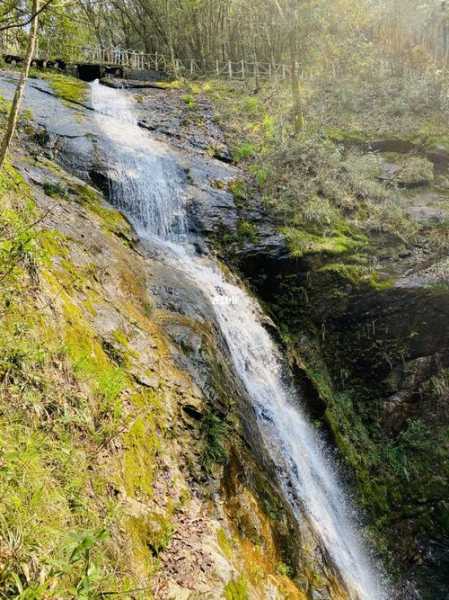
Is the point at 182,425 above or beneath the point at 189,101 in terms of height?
beneath

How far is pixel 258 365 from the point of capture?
807cm

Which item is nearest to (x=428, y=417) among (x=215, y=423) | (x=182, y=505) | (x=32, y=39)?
(x=215, y=423)

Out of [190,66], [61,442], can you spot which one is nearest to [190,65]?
[190,66]

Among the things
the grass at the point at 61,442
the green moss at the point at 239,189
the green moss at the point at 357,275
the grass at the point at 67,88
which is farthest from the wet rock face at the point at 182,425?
the grass at the point at 67,88

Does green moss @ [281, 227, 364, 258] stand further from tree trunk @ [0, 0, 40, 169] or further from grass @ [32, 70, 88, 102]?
grass @ [32, 70, 88, 102]

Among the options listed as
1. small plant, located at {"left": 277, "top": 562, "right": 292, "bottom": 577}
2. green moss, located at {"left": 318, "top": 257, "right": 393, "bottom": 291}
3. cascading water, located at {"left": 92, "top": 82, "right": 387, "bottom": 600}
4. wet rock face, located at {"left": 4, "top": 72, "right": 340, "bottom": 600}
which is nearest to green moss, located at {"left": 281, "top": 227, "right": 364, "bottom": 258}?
green moss, located at {"left": 318, "top": 257, "right": 393, "bottom": 291}

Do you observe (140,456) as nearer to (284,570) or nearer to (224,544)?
(224,544)

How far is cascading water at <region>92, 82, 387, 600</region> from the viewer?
657cm

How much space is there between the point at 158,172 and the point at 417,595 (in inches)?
450

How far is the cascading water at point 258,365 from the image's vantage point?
6574mm

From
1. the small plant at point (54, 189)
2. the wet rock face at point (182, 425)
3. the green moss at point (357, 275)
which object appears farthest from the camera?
the green moss at point (357, 275)

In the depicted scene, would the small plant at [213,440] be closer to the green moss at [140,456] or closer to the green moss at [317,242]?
the green moss at [140,456]

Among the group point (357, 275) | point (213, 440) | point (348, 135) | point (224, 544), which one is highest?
point (348, 135)

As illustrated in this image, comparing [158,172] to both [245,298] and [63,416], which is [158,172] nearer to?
[245,298]
